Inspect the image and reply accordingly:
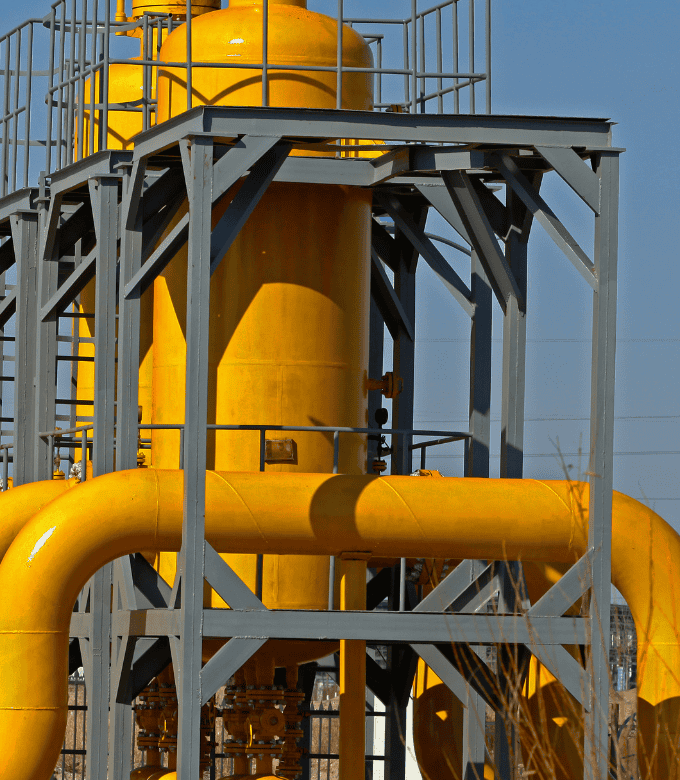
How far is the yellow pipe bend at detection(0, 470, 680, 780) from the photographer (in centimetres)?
1020

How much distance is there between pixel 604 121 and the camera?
10500 millimetres

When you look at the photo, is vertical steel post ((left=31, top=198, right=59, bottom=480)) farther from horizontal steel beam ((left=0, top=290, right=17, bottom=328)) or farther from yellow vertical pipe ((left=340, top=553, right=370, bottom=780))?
yellow vertical pipe ((left=340, top=553, right=370, bottom=780))

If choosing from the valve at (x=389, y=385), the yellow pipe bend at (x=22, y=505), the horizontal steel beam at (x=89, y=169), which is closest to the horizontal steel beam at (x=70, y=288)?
the horizontal steel beam at (x=89, y=169)

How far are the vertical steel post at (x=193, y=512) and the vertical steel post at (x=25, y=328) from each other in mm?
5075

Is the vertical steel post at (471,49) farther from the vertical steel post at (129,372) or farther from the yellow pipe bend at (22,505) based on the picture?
the yellow pipe bend at (22,505)

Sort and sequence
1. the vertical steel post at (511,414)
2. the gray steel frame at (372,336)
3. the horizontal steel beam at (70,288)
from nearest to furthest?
the gray steel frame at (372,336)
the vertical steel post at (511,414)
the horizontal steel beam at (70,288)

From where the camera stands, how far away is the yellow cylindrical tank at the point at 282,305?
39.8 feet

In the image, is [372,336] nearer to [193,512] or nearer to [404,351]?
[404,351]

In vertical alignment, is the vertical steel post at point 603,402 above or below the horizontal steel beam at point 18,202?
below

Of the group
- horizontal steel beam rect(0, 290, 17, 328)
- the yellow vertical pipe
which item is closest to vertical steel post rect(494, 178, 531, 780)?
the yellow vertical pipe

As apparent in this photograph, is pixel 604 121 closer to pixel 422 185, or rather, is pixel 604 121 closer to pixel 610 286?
pixel 610 286

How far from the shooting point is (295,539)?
34.4ft

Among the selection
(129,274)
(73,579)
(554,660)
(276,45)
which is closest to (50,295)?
(129,274)

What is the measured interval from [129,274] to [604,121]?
4.17 metres
